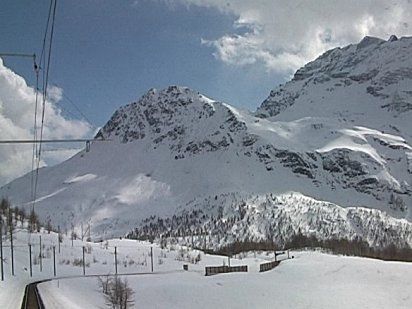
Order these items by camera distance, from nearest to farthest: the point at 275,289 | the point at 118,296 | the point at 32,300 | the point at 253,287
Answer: the point at 32,300
the point at 118,296
the point at 275,289
the point at 253,287

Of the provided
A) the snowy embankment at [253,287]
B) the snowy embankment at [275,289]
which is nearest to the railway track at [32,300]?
the snowy embankment at [253,287]

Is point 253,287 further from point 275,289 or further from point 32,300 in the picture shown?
point 32,300

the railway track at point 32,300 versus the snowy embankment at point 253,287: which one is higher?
the railway track at point 32,300

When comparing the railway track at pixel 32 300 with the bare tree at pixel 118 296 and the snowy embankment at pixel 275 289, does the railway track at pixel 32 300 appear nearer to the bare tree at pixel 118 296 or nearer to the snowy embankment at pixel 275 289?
the snowy embankment at pixel 275 289

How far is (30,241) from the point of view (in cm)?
12862

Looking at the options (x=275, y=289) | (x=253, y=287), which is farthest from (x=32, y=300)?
A: (x=275, y=289)

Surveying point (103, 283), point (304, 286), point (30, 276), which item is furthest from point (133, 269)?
point (304, 286)

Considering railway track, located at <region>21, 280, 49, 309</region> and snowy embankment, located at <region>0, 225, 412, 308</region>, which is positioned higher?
railway track, located at <region>21, 280, 49, 309</region>

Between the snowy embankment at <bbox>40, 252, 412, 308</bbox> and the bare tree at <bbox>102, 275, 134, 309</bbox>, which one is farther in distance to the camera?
the snowy embankment at <bbox>40, 252, 412, 308</bbox>

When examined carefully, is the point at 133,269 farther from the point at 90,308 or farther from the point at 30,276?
the point at 90,308

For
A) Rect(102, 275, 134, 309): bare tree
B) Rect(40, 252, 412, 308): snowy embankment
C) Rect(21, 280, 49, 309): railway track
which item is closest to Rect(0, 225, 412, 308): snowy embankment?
Rect(40, 252, 412, 308): snowy embankment

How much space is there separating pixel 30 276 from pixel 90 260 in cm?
1661

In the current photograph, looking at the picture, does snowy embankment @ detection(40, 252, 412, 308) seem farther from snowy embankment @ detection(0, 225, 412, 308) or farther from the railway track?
the railway track

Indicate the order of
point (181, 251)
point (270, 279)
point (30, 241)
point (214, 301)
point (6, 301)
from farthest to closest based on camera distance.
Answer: point (181, 251), point (30, 241), point (270, 279), point (214, 301), point (6, 301)
